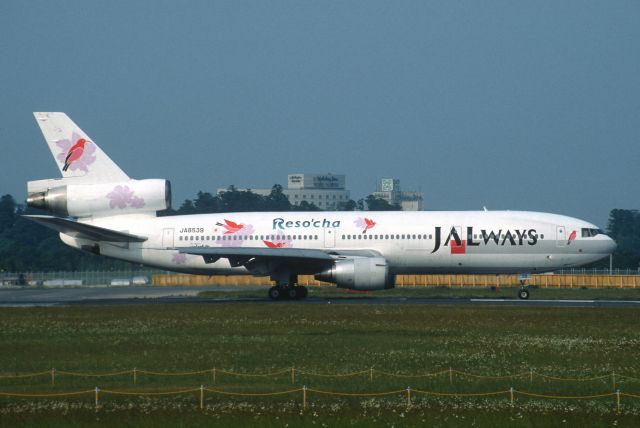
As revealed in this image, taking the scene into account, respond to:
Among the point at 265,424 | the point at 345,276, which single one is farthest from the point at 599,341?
the point at 345,276

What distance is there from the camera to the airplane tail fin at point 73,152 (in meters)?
49.6

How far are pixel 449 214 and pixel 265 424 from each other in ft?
107

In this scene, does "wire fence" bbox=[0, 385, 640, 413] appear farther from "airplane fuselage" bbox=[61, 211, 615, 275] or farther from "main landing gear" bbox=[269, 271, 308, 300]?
"main landing gear" bbox=[269, 271, 308, 300]

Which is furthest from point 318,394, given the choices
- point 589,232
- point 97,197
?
point 97,197

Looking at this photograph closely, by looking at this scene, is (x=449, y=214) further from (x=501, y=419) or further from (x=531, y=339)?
(x=501, y=419)

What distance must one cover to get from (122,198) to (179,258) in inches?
165

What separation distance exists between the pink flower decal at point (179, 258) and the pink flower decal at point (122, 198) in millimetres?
3398

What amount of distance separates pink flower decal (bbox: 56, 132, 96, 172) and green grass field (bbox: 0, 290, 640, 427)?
936 cm

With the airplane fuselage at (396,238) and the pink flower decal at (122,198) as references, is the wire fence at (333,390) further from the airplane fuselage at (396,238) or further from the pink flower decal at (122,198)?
the pink flower decal at (122,198)

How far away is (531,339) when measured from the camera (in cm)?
2959

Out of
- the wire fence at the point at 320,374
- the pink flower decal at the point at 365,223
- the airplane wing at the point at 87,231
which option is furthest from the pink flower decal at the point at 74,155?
the wire fence at the point at 320,374

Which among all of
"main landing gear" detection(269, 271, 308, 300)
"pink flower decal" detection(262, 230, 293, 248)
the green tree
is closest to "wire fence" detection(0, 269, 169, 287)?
"pink flower decal" detection(262, 230, 293, 248)

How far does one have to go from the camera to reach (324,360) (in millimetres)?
25344

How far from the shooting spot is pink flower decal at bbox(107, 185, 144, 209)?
49.5 m
